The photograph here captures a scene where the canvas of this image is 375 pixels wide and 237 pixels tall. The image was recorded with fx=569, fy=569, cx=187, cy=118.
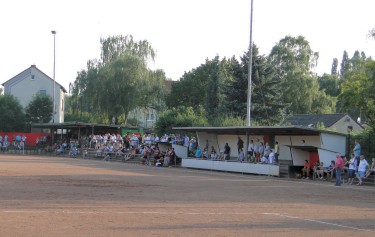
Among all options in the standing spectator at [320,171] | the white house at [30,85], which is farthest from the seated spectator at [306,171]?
the white house at [30,85]

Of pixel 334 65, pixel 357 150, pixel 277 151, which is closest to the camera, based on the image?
pixel 357 150

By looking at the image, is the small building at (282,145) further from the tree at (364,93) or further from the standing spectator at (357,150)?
the tree at (364,93)

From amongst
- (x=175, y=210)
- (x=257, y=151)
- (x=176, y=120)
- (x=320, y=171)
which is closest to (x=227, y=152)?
(x=257, y=151)

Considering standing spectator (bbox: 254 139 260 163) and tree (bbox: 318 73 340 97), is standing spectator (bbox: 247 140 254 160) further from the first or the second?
tree (bbox: 318 73 340 97)

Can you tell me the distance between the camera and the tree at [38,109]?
246ft

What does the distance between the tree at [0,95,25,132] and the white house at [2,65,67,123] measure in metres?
11.6

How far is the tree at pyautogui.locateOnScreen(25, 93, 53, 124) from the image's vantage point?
74.9m

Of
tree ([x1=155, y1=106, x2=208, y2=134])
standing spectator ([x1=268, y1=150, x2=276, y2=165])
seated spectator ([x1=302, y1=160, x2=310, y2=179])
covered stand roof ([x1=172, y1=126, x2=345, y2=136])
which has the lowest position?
seated spectator ([x1=302, y1=160, x2=310, y2=179])

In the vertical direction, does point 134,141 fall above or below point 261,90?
below

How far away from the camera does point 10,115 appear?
240ft

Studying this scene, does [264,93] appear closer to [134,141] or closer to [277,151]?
[134,141]

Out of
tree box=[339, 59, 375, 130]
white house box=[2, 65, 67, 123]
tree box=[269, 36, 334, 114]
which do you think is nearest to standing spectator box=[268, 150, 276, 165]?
tree box=[339, 59, 375, 130]

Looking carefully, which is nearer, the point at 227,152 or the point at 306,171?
the point at 306,171

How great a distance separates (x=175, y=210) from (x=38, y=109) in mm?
63380
